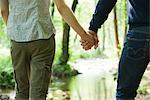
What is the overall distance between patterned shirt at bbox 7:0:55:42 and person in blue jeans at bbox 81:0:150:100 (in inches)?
17.4

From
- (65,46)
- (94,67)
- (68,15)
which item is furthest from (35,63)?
(94,67)

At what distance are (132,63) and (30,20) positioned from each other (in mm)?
827

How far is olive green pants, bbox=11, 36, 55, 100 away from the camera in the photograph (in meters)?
2.76

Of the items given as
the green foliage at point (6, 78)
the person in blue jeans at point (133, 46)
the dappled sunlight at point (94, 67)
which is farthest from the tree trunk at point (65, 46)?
the person in blue jeans at point (133, 46)

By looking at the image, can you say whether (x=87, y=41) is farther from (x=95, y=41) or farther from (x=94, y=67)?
(x=94, y=67)

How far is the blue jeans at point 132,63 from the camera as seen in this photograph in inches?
110

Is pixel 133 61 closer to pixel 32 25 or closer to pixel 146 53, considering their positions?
pixel 146 53

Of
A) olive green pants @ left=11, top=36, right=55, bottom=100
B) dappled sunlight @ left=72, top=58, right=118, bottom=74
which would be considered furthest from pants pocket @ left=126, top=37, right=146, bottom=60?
dappled sunlight @ left=72, top=58, right=118, bottom=74

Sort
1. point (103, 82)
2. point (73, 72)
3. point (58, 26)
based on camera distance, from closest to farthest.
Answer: point (103, 82)
point (73, 72)
point (58, 26)

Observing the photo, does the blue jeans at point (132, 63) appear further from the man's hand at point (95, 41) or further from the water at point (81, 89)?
the water at point (81, 89)

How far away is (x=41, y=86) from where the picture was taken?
279 centimetres

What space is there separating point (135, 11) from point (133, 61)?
1.23 ft

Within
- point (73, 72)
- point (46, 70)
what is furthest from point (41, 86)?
point (73, 72)

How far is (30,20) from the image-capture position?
109 inches
